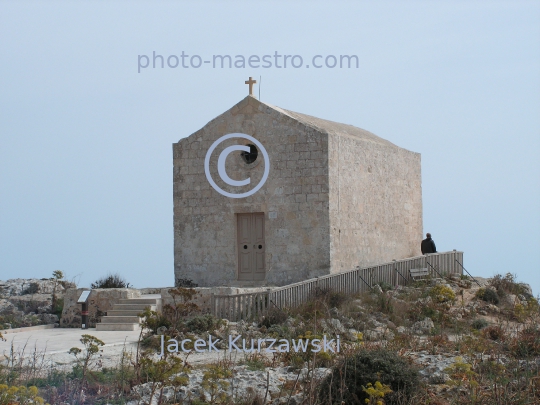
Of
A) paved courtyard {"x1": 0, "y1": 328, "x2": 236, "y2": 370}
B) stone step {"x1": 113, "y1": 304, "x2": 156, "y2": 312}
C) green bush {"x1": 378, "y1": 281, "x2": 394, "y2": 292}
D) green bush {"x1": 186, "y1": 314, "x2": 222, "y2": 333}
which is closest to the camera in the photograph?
paved courtyard {"x1": 0, "y1": 328, "x2": 236, "y2": 370}

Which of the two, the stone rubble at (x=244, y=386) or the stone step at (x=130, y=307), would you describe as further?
the stone step at (x=130, y=307)

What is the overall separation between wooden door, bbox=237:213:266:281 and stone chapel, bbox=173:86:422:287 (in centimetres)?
3

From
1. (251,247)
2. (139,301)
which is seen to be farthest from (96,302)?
(251,247)

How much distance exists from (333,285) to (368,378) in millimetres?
8835

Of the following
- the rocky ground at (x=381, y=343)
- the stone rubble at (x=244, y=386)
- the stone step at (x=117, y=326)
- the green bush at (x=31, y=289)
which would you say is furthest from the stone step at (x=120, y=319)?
the stone rubble at (x=244, y=386)

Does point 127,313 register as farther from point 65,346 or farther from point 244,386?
point 244,386

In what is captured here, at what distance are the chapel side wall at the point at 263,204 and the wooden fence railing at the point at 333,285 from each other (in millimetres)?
884

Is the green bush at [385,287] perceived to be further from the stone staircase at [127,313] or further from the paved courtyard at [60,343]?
the paved courtyard at [60,343]

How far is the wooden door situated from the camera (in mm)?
19250

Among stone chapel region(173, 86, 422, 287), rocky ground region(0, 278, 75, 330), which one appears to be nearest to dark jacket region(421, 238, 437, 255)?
stone chapel region(173, 86, 422, 287)

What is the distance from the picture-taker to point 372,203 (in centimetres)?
2080

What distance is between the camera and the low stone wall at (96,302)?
17.5 metres

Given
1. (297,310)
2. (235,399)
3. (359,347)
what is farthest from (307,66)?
(297,310)

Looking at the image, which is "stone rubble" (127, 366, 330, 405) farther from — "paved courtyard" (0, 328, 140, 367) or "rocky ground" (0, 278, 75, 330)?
"rocky ground" (0, 278, 75, 330)
